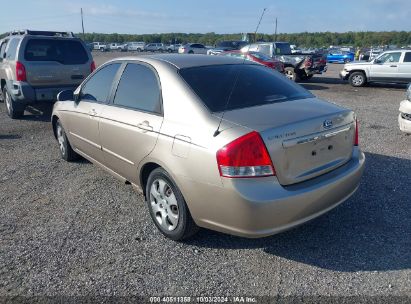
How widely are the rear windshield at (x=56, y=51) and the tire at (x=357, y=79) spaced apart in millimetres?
12295

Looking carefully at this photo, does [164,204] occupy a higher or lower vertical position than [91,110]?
lower

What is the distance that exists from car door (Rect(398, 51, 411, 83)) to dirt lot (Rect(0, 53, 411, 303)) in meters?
11.6

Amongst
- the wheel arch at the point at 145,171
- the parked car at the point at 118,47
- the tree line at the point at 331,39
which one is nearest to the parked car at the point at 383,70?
the wheel arch at the point at 145,171

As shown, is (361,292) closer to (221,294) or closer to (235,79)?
(221,294)

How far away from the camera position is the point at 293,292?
8.49 ft

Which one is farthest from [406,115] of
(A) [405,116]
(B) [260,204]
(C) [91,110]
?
(C) [91,110]

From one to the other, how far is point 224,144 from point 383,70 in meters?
14.9

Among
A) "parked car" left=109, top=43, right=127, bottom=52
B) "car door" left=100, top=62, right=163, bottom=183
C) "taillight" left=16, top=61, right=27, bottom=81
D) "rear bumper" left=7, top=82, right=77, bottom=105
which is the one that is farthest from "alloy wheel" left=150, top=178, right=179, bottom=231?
"parked car" left=109, top=43, right=127, bottom=52

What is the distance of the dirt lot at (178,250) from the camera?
8.77ft

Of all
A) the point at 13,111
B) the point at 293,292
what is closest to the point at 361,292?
the point at 293,292

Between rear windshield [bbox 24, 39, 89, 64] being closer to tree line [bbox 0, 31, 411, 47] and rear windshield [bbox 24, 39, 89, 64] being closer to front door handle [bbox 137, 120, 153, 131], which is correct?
front door handle [bbox 137, 120, 153, 131]

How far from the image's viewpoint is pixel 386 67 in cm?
1480

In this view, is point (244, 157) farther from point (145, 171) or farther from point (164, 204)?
point (145, 171)

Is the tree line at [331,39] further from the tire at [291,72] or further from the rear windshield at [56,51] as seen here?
the rear windshield at [56,51]
